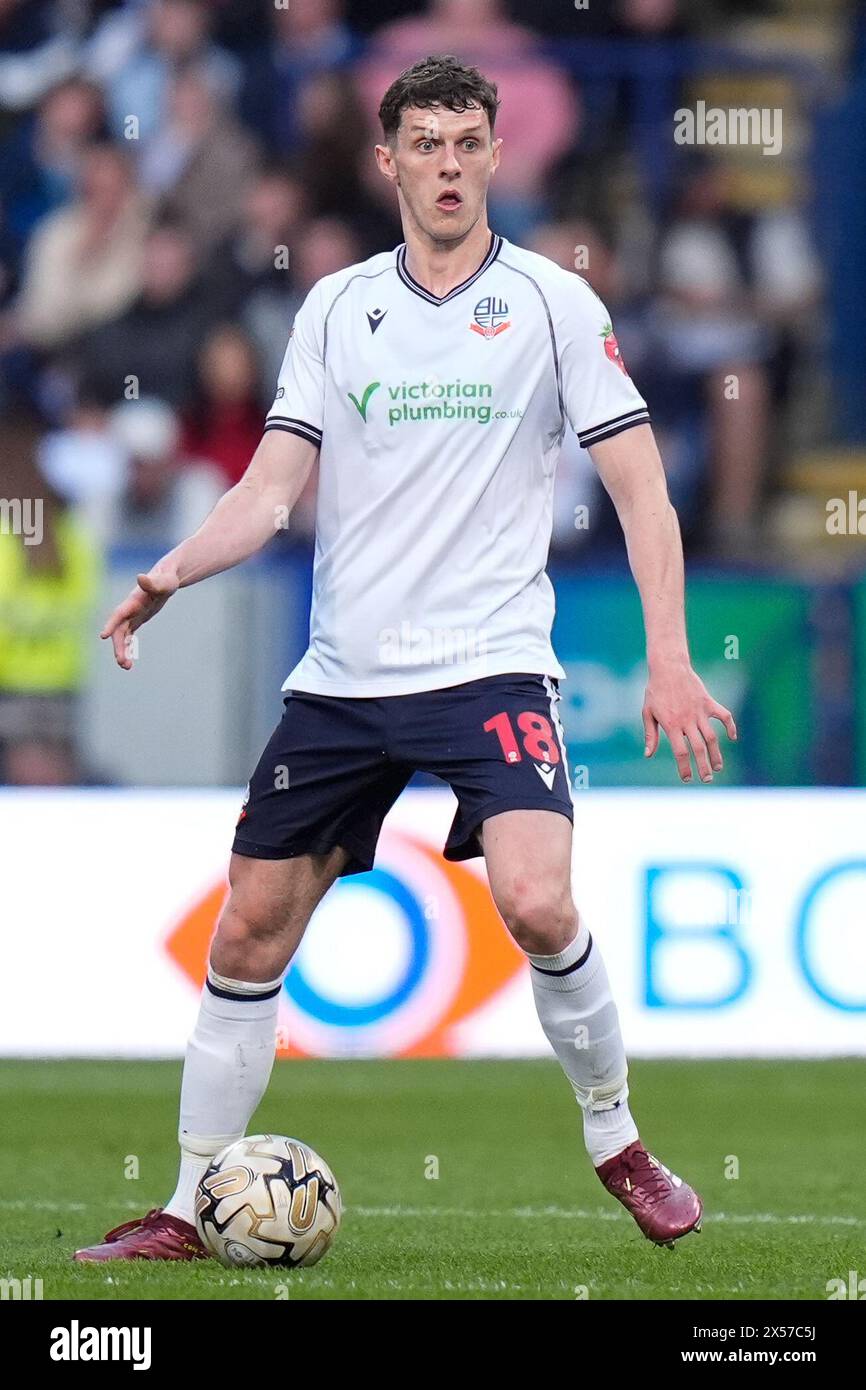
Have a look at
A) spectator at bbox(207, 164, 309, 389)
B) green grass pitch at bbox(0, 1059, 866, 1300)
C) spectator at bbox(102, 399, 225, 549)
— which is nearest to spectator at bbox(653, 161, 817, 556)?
spectator at bbox(207, 164, 309, 389)

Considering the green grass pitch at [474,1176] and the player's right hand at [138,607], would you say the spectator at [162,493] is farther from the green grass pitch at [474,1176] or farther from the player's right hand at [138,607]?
the player's right hand at [138,607]

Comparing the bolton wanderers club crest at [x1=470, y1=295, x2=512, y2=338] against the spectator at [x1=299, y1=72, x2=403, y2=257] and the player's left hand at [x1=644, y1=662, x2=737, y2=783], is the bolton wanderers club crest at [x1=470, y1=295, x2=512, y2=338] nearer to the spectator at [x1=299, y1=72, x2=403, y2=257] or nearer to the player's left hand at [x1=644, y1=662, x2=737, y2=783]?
the player's left hand at [x1=644, y1=662, x2=737, y2=783]

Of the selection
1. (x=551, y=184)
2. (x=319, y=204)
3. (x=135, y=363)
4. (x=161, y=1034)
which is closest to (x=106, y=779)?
(x=161, y=1034)

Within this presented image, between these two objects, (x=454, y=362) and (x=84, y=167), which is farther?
(x=84, y=167)

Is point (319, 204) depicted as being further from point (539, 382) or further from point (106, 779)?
point (539, 382)

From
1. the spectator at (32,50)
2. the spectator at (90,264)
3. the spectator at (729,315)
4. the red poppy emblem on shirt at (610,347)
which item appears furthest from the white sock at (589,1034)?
the spectator at (32,50)

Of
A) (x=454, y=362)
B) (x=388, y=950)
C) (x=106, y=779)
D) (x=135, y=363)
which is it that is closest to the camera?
(x=454, y=362)

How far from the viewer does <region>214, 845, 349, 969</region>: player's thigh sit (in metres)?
4.72

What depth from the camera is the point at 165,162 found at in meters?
11.3

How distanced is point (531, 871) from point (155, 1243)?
1.05 metres

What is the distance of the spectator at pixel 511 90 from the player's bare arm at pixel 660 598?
669 cm

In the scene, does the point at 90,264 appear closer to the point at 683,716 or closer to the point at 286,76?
the point at 286,76

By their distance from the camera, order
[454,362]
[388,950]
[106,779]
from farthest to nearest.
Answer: [106,779], [388,950], [454,362]

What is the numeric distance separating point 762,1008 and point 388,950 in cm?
129
